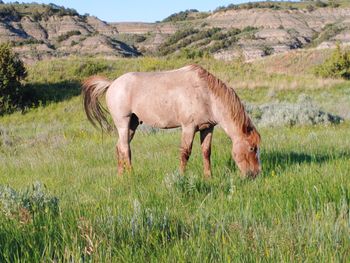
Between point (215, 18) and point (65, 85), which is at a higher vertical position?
point (215, 18)

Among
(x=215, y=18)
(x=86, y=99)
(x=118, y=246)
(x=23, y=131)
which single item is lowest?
(x=23, y=131)

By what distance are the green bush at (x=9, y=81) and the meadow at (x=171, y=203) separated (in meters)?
9.24

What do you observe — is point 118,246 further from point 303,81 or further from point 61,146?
point 303,81

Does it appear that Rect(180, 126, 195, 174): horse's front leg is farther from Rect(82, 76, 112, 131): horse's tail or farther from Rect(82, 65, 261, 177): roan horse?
Rect(82, 76, 112, 131): horse's tail

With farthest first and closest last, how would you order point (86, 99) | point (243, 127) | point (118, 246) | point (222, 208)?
point (86, 99), point (243, 127), point (222, 208), point (118, 246)

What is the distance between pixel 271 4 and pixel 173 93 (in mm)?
179591

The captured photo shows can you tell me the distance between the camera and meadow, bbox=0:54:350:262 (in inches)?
94.3

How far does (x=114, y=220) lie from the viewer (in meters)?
2.88

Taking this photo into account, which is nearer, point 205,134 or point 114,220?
point 114,220

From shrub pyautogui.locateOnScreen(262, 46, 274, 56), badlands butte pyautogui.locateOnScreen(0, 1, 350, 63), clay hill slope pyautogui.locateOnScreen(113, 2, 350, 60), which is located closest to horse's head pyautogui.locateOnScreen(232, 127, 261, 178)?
badlands butte pyautogui.locateOnScreen(0, 1, 350, 63)

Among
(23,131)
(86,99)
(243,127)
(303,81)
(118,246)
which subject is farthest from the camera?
(303,81)

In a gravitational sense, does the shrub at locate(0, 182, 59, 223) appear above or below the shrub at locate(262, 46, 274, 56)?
below

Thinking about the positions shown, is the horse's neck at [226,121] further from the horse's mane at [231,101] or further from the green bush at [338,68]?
the green bush at [338,68]

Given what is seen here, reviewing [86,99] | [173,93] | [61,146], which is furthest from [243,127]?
[61,146]
